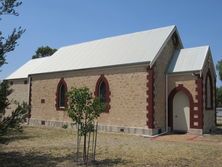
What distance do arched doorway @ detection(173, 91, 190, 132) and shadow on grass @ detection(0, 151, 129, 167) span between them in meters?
10.4

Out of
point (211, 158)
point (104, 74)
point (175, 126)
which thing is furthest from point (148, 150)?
point (104, 74)

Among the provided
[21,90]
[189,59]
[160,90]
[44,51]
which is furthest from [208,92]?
[44,51]

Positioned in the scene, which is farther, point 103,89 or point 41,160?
point 103,89

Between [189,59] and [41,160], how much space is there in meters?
14.4

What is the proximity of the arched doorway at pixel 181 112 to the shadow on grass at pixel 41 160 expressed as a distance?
10.4 metres

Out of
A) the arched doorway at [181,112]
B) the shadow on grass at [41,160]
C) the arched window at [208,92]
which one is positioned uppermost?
the arched window at [208,92]

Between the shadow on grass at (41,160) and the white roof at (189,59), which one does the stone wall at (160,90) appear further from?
the shadow on grass at (41,160)

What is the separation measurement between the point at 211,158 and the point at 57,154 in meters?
6.40

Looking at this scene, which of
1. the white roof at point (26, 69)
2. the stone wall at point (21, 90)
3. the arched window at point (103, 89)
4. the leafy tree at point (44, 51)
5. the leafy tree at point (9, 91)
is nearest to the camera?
the leafy tree at point (9, 91)

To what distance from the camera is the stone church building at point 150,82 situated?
66.0 ft

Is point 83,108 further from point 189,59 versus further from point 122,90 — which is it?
point 189,59

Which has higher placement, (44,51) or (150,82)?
(44,51)

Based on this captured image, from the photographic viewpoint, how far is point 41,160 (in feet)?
37.1

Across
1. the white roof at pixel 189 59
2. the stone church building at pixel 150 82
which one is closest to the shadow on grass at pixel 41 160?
the stone church building at pixel 150 82
